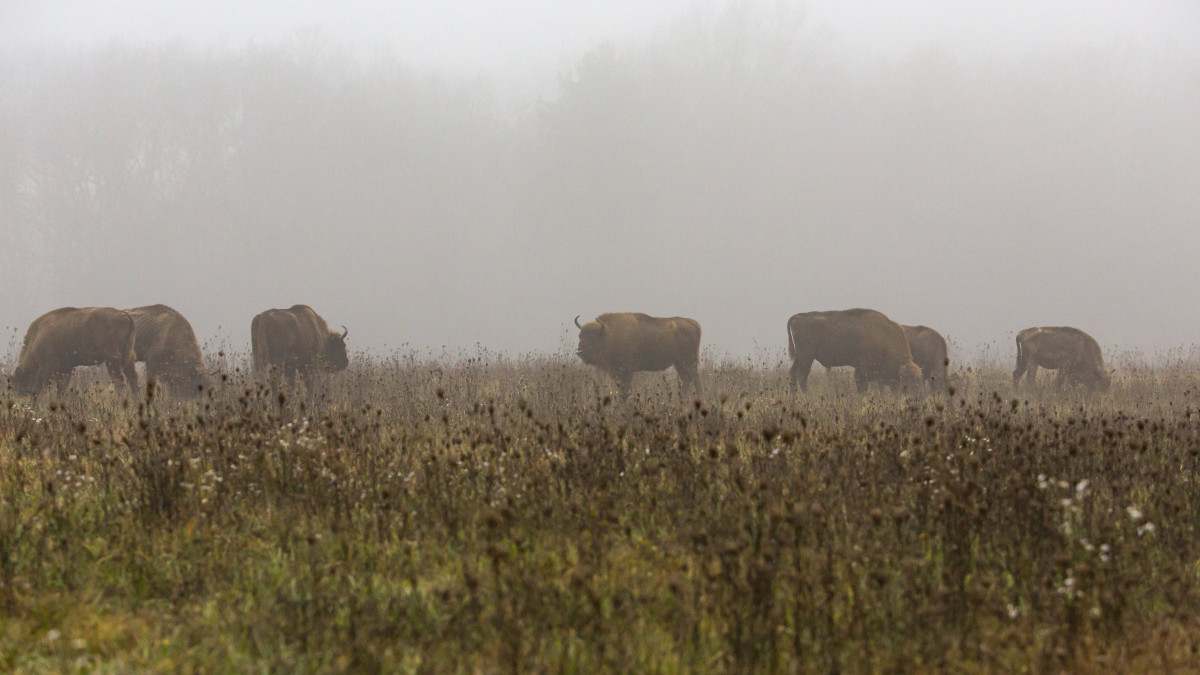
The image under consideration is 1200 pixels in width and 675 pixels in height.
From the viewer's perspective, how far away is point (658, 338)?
1684 centimetres

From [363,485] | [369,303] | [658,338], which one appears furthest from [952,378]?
[369,303]

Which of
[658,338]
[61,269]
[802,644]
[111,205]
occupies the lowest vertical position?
[802,644]

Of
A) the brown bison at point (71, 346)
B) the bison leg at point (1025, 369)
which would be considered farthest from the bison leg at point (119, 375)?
the bison leg at point (1025, 369)

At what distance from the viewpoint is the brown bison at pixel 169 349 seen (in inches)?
588

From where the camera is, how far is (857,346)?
17.0 metres

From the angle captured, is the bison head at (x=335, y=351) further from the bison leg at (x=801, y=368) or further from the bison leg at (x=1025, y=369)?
the bison leg at (x=1025, y=369)

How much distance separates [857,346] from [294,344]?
417 inches

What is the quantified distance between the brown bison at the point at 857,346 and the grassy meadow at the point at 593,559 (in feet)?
30.4

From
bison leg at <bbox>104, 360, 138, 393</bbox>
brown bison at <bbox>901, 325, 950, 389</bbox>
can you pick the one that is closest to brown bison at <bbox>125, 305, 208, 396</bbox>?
bison leg at <bbox>104, 360, 138, 393</bbox>

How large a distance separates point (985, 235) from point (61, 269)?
55656mm

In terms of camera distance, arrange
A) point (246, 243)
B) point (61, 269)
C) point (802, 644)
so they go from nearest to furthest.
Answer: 1. point (802, 644)
2. point (61, 269)
3. point (246, 243)

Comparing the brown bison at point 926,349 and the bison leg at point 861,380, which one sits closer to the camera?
the bison leg at point 861,380

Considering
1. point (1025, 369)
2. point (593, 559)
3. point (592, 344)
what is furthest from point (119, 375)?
point (1025, 369)

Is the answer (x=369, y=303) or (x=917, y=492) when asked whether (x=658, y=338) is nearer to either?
(x=917, y=492)
